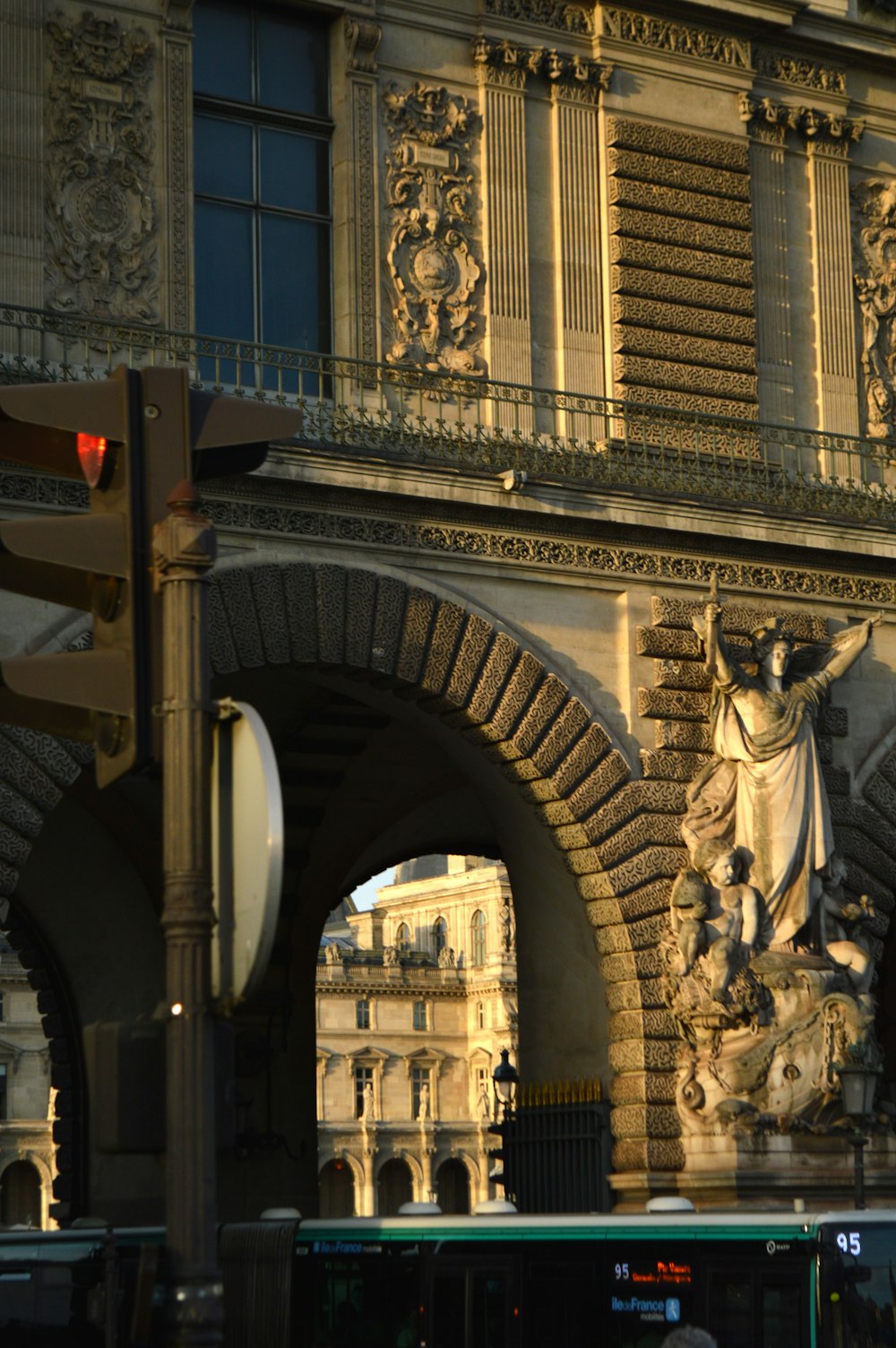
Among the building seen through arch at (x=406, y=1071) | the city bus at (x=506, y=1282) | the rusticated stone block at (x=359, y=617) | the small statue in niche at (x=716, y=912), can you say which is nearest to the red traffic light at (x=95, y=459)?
the city bus at (x=506, y=1282)

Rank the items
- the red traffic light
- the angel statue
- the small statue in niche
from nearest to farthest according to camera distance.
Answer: the red traffic light
the small statue in niche
the angel statue

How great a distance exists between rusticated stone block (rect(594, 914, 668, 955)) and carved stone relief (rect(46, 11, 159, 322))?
693 centimetres

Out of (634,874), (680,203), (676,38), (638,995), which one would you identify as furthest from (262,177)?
(638,995)

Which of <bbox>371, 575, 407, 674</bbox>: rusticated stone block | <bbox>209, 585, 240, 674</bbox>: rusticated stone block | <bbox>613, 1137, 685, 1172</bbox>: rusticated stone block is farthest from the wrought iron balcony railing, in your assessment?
<bbox>613, 1137, 685, 1172</bbox>: rusticated stone block

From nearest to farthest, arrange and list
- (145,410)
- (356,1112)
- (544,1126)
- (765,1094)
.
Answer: (145,410) → (765,1094) → (544,1126) → (356,1112)

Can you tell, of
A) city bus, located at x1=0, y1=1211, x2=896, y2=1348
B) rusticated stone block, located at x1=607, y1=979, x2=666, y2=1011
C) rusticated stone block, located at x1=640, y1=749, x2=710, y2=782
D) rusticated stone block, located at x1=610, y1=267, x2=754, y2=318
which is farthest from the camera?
rusticated stone block, located at x1=610, y1=267, x2=754, y2=318

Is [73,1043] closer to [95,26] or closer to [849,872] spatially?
[849,872]

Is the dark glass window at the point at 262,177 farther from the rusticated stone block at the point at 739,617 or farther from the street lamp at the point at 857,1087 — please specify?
the street lamp at the point at 857,1087

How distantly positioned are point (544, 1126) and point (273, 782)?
656 inches

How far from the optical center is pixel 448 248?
74.7 ft

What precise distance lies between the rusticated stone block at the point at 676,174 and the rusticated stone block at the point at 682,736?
221 inches

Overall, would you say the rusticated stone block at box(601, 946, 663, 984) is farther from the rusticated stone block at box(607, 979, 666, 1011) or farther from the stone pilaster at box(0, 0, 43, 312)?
the stone pilaster at box(0, 0, 43, 312)

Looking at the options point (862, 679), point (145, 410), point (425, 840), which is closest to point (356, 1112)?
point (425, 840)

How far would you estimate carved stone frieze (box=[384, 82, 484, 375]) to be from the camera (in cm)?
2247
